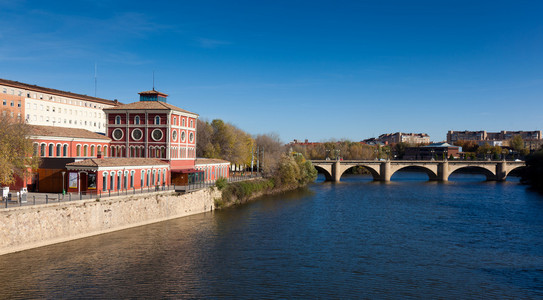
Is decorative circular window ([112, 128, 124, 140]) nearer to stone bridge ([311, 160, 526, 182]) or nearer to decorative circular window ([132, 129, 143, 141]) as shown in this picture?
decorative circular window ([132, 129, 143, 141])

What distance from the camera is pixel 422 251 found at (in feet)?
120

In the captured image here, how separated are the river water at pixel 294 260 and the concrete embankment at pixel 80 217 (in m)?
1.06

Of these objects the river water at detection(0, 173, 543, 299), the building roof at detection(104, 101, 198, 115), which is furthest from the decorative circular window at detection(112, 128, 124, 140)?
the river water at detection(0, 173, 543, 299)

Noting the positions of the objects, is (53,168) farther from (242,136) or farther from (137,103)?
(242,136)

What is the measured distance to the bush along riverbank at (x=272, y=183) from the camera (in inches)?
2350

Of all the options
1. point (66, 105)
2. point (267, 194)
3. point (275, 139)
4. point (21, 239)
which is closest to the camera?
point (21, 239)

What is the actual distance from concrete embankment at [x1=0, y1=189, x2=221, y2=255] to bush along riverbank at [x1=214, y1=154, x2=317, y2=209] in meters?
8.81

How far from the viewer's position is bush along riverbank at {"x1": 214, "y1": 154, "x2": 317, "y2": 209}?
59688 mm

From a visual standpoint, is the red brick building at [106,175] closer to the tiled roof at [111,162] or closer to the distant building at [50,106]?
the tiled roof at [111,162]

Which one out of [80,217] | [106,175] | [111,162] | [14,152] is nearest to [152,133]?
[111,162]

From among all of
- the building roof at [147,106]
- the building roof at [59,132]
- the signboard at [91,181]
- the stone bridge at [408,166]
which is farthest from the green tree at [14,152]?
the stone bridge at [408,166]

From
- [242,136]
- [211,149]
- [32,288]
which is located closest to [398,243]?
[32,288]

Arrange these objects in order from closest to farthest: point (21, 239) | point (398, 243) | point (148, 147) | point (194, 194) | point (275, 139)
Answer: point (21, 239) < point (398, 243) < point (194, 194) < point (148, 147) < point (275, 139)

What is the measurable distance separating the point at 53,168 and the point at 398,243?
3529 centimetres
